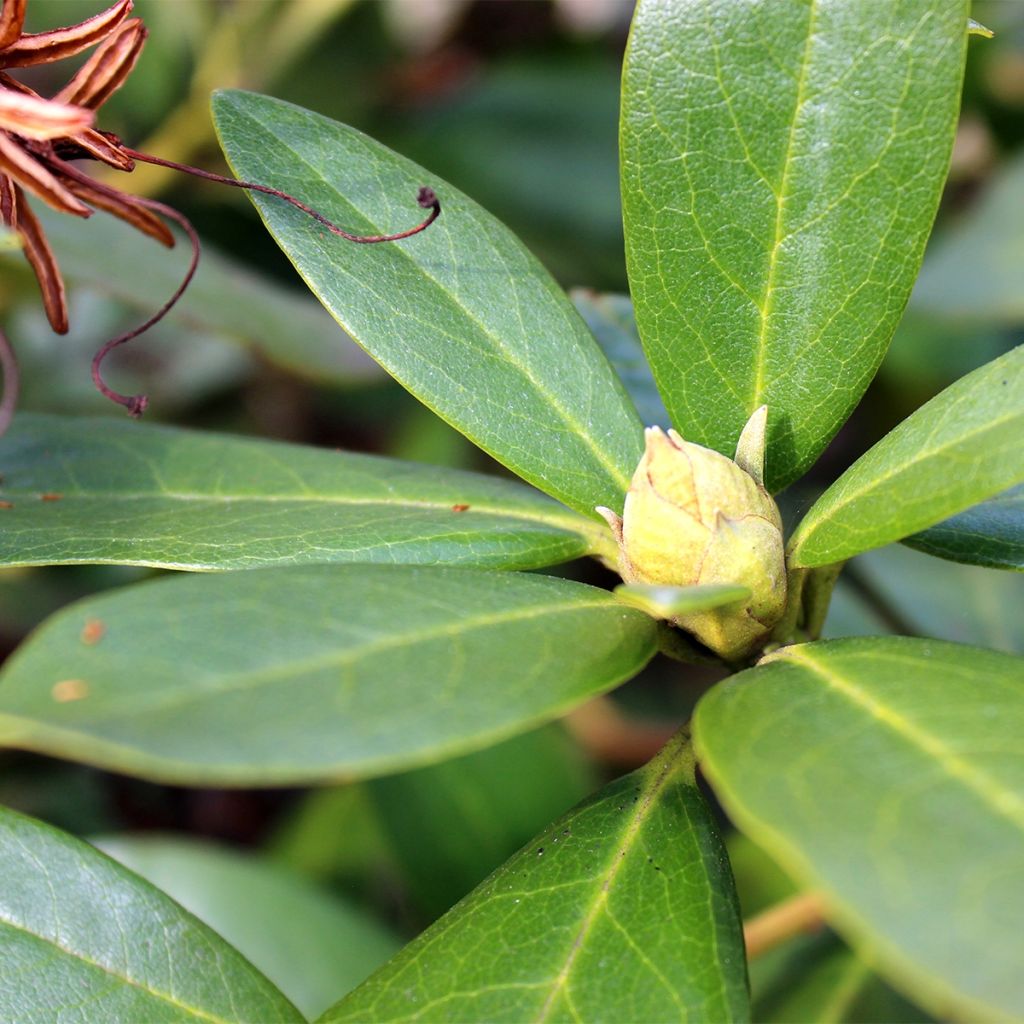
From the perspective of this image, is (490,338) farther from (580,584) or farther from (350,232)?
(580,584)

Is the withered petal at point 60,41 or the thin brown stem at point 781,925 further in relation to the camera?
the thin brown stem at point 781,925

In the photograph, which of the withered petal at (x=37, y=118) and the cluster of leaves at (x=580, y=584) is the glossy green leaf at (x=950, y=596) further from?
the withered petal at (x=37, y=118)

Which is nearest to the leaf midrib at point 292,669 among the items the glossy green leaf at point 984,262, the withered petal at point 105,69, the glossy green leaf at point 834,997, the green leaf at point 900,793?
the green leaf at point 900,793

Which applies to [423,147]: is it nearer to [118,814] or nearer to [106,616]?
[118,814]

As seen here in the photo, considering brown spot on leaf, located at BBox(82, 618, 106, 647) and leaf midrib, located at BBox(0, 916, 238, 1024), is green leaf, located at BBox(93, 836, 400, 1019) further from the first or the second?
brown spot on leaf, located at BBox(82, 618, 106, 647)

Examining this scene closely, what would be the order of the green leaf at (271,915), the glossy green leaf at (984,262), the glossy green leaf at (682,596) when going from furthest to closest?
the glossy green leaf at (984,262) < the green leaf at (271,915) < the glossy green leaf at (682,596)

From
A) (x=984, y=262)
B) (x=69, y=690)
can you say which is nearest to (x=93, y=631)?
(x=69, y=690)

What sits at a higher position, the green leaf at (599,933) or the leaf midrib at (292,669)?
the leaf midrib at (292,669)

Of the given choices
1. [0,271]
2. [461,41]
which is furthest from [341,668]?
[461,41]
